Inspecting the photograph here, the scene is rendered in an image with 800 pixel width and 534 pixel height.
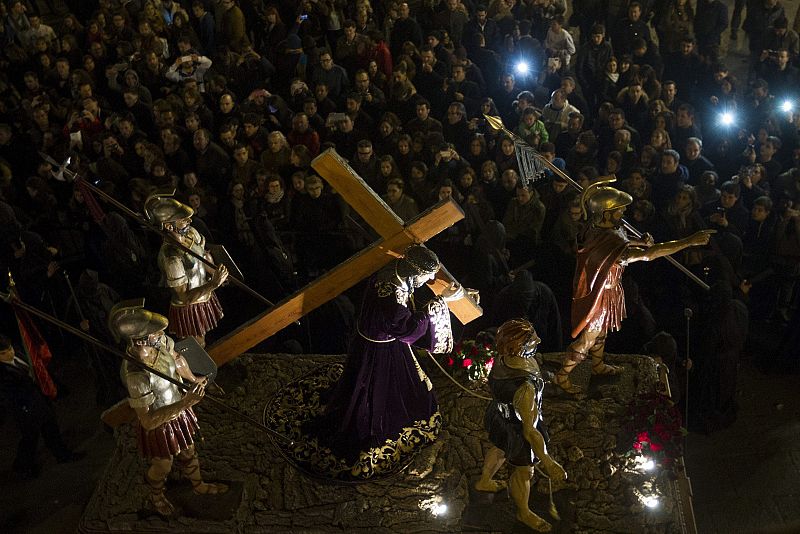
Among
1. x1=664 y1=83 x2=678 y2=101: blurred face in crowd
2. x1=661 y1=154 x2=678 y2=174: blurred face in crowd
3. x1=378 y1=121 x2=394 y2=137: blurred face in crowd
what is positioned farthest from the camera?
x1=664 y1=83 x2=678 y2=101: blurred face in crowd

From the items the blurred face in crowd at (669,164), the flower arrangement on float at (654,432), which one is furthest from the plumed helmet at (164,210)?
the blurred face in crowd at (669,164)

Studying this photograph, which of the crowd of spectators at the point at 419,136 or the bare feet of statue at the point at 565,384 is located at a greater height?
the crowd of spectators at the point at 419,136

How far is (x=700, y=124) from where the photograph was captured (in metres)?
12.8

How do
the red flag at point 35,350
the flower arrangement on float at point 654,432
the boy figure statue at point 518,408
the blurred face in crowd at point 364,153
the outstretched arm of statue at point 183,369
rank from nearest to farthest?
the boy figure statue at point 518,408 < the outstretched arm of statue at point 183,369 < the flower arrangement on float at point 654,432 < the red flag at point 35,350 < the blurred face in crowd at point 364,153

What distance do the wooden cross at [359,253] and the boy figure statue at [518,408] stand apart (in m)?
0.98

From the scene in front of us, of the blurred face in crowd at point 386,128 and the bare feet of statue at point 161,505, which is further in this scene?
the blurred face in crowd at point 386,128

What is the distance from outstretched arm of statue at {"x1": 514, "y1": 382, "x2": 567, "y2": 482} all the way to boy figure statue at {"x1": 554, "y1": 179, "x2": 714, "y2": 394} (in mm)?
1635

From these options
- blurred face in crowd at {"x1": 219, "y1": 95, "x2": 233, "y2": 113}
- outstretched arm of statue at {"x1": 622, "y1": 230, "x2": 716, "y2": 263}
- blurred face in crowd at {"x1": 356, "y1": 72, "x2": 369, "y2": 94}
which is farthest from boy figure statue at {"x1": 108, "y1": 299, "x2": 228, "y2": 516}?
blurred face in crowd at {"x1": 356, "y1": 72, "x2": 369, "y2": 94}

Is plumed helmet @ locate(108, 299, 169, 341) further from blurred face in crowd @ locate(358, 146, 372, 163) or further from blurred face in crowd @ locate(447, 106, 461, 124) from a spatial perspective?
blurred face in crowd @ locate(447, 106, 461, 124)

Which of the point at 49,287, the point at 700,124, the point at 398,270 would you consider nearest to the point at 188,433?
the point at 398,270

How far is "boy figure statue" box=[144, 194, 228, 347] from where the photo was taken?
25.0ft

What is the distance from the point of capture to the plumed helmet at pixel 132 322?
6.10 m

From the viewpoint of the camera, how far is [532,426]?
6164 mm

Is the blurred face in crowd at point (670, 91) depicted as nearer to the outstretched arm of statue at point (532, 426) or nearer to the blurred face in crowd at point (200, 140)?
the blurred face in crowd at point (200, 140)
